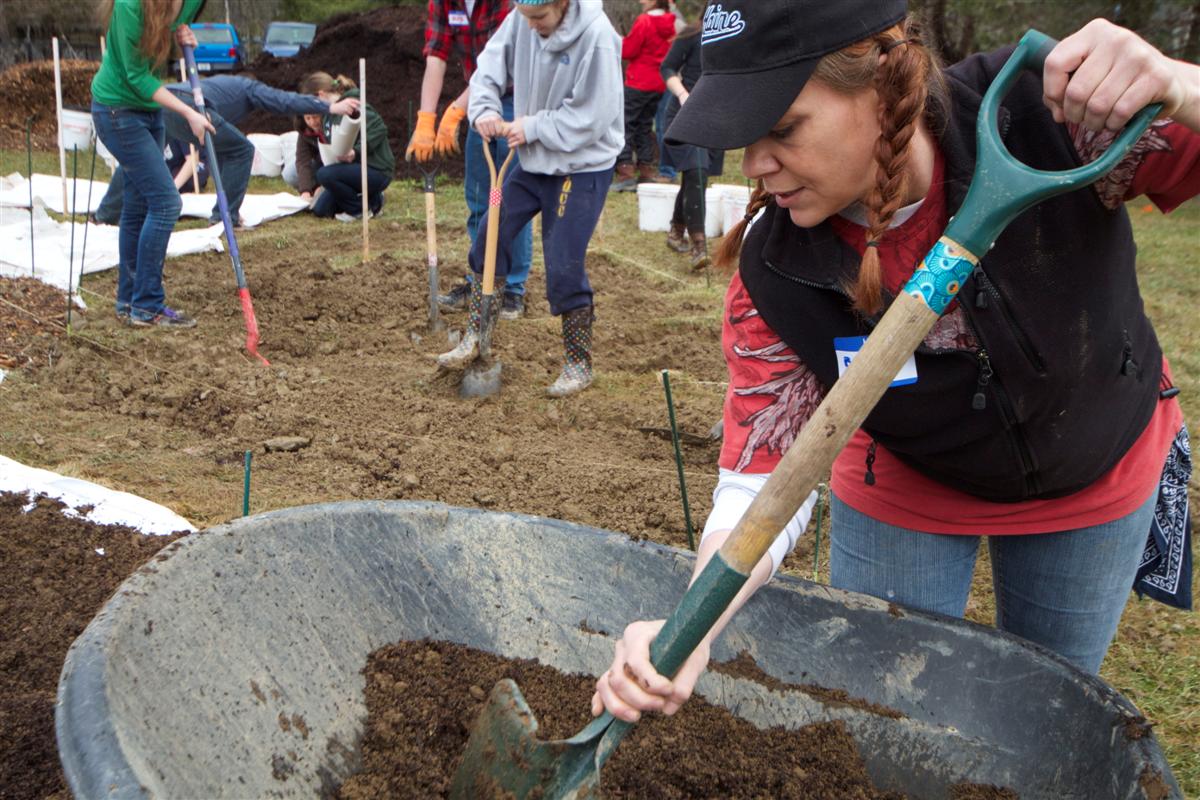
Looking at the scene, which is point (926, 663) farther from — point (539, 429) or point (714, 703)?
point (539, 429)

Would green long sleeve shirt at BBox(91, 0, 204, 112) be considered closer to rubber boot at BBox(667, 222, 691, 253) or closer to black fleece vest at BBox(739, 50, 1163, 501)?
rubber boot at BBox(667, 222, 691, 253)

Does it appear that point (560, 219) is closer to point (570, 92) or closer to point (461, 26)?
point (570, 92)

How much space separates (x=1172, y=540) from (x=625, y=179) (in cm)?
843

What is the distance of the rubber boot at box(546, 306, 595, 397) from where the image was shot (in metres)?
4.01

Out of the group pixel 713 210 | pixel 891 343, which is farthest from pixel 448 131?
pixel 891 343

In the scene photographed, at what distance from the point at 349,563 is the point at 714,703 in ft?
2.06

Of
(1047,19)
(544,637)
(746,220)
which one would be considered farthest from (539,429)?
(1047,19)

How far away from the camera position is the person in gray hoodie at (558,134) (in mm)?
3693

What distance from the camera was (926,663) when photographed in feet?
4.81

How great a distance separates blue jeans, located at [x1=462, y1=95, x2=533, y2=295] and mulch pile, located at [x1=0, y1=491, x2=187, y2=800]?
2.40m

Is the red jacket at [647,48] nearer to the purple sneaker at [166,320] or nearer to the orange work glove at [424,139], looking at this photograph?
the orange work glove at [424,139]

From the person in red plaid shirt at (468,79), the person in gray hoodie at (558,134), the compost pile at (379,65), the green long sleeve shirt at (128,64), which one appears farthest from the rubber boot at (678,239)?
the compost pile at (379,65)

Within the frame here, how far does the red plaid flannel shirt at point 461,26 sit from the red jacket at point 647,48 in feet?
11.9

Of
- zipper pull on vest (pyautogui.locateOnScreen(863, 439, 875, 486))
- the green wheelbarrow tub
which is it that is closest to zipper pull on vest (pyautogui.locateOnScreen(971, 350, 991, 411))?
zipper pull on vest (pyautogui.locateOnScreen(863, 439, 875, 486))
